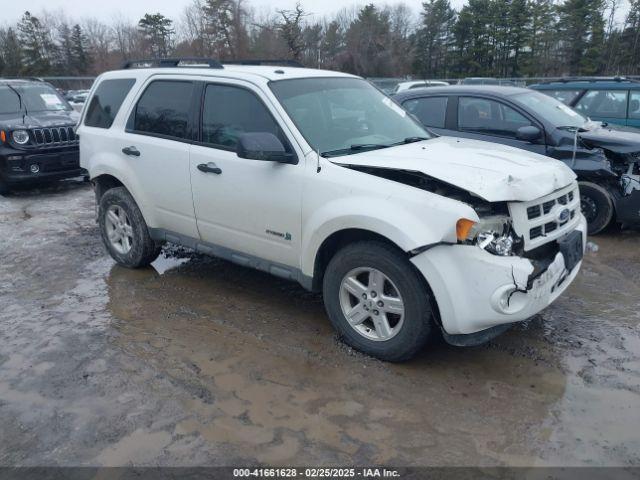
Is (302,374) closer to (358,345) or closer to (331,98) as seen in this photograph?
(358,345)

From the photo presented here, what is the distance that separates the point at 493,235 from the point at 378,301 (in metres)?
0.87

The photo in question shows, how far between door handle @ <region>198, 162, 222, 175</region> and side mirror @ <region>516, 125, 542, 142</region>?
12.4 ft

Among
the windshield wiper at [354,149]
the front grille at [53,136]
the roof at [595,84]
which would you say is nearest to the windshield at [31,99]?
the front grille at [53,136]

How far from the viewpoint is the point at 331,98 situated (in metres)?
4.52

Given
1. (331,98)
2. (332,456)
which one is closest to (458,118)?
(331,98)

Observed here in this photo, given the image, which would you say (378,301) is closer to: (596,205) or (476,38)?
(596,205)

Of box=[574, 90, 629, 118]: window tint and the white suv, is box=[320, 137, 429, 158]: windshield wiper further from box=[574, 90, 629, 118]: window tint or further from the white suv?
box=[574, 90, 629, 118]: window tint

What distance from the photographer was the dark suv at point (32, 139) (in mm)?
9055

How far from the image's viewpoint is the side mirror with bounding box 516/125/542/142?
628 centimetres

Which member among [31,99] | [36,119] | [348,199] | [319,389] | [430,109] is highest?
[31,99]

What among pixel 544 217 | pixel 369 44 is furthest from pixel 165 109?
pixel 369 44

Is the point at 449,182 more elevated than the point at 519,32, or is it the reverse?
the point at 519,32

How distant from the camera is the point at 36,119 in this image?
9516 millimetres

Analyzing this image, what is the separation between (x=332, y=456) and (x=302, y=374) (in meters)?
0.84
